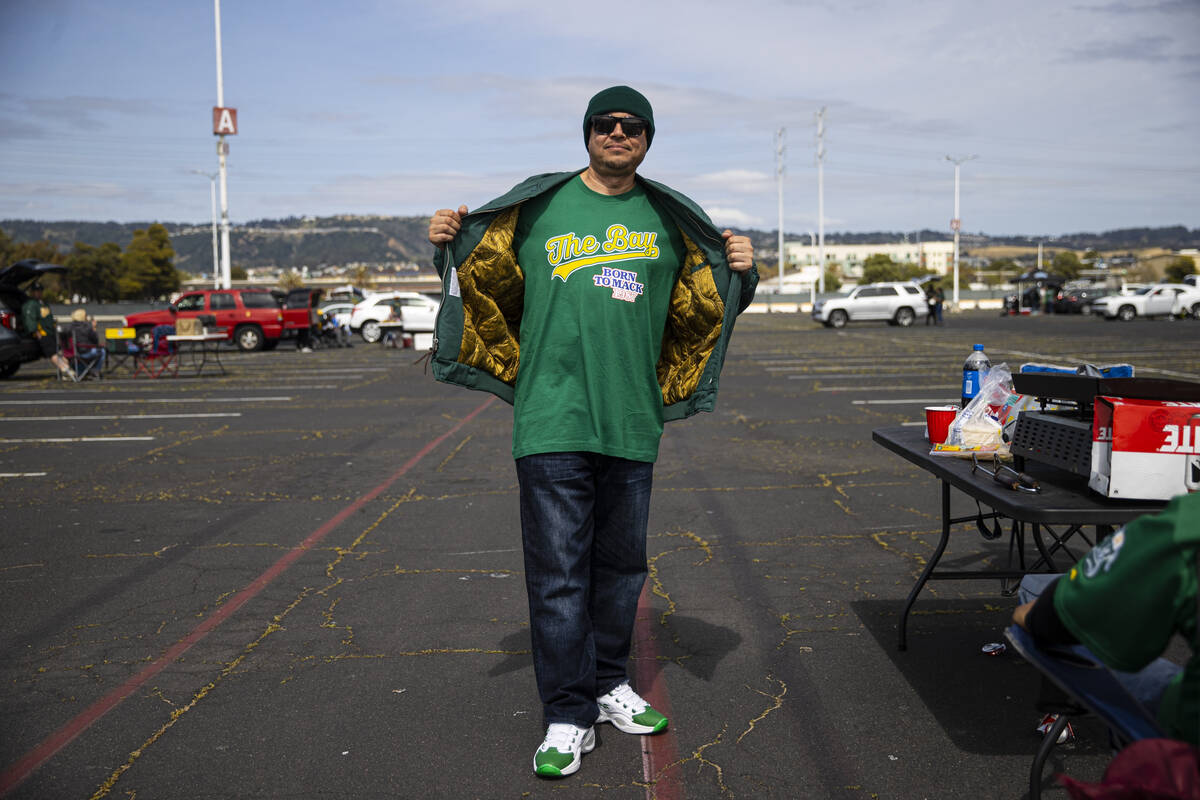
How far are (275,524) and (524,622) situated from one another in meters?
2.82

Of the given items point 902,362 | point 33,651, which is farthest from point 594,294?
point 902,362

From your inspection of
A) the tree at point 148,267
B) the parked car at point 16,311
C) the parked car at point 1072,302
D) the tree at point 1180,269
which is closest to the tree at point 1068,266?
the tree at point 1180,269

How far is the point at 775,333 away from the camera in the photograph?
121 feet

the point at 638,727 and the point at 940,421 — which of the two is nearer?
the point at 638,727

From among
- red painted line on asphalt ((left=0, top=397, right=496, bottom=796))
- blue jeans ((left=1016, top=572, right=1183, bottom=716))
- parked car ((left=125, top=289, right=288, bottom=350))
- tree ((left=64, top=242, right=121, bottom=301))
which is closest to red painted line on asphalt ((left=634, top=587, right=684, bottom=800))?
blue jeans ((left=1016, top=572, right=1183, bottom=716))

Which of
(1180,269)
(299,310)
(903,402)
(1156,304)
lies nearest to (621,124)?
(903,402)

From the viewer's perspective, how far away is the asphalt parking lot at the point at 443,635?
3311 millimetres

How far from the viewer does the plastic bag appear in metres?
3.94

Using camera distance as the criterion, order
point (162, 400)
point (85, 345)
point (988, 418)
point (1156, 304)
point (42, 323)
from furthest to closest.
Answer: point (1156, 304)
point (85, 345)
point (42, 323)
point (162, 400)
point (988, 418)

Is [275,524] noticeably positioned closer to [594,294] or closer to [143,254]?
[594,294]

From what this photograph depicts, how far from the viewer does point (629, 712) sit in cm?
358

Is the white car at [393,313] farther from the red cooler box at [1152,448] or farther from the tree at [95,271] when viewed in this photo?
the tree at [95,271]

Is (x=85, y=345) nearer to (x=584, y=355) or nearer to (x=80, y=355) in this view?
(x=80, y=355)

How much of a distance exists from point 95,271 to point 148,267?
5138 millimetres
